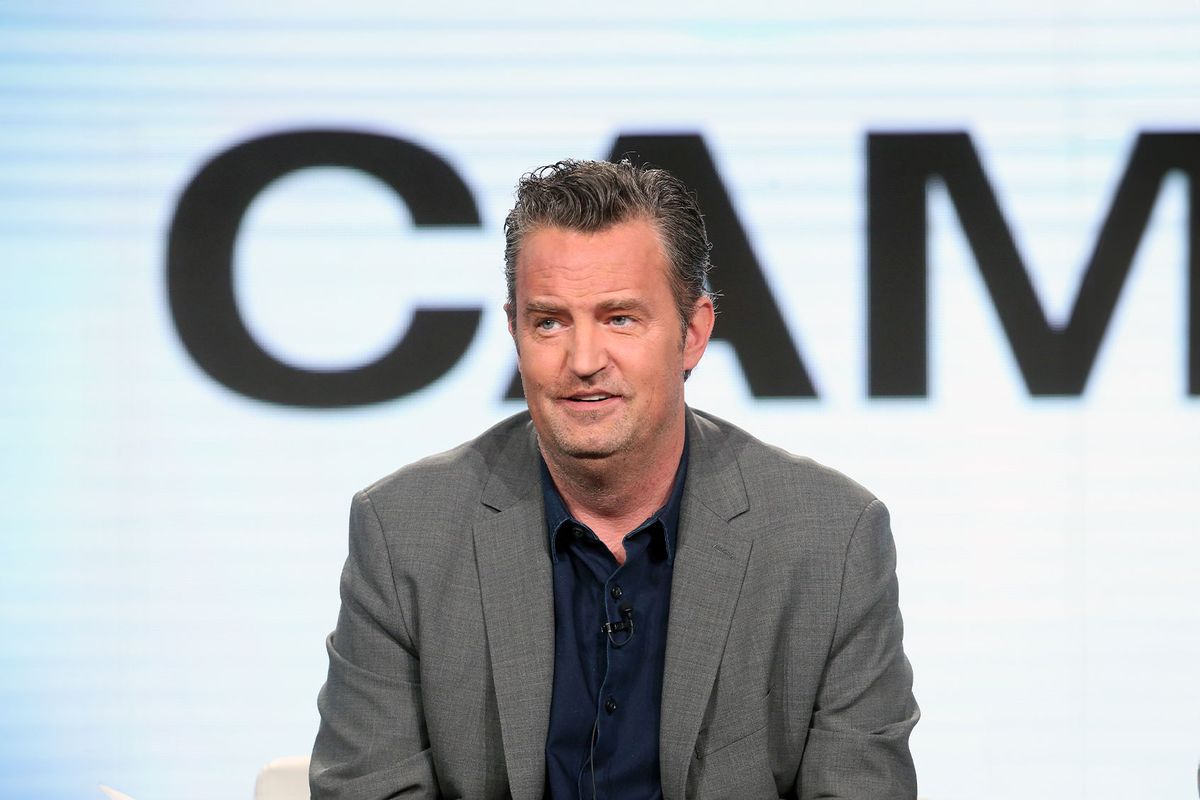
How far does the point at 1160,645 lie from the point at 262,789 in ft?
8.98

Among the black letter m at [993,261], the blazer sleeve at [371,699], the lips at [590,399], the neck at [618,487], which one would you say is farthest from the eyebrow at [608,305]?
the black letter m at [993,261]

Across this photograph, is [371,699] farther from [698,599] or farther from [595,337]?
[595,337]

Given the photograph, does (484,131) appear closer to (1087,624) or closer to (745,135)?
(745,135)

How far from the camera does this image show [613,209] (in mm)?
2207

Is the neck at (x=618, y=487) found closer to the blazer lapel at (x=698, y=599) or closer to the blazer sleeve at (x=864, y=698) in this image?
the blazer lapel at (x=698, y=599)

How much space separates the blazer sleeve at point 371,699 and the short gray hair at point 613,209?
A: 0.52 m

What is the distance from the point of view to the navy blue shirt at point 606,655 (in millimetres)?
2172

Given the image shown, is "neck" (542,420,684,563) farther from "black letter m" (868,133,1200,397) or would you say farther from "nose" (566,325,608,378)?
"black letter m" (868,133,1200,397)

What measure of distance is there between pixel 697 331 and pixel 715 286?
5.10 ft

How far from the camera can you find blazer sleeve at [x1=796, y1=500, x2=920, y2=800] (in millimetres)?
2141

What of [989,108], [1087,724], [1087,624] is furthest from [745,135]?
[1087,724]

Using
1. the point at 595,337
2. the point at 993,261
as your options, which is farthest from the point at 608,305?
the point at 993,261

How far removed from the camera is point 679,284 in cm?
227

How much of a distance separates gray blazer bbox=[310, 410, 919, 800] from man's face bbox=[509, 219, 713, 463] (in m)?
0.20
